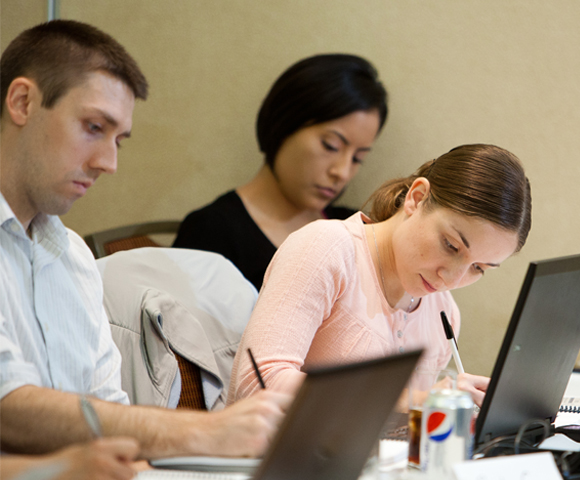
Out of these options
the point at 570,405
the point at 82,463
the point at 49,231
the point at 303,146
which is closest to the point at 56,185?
the point at 49,231

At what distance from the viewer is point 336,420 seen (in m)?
0.71

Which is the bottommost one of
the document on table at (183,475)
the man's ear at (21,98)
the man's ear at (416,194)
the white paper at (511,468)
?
the document on table at (183,475)

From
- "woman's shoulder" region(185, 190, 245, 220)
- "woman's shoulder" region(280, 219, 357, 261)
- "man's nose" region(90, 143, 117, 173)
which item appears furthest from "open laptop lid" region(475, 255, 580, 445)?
"woman's shoulder" region(185, 190, 245, 220)

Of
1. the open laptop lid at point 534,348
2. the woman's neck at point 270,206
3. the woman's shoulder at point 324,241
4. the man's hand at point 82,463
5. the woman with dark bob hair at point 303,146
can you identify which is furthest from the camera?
the woman's neck at point 270,206

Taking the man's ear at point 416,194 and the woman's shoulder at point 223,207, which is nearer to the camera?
the man's ear at point 416,194

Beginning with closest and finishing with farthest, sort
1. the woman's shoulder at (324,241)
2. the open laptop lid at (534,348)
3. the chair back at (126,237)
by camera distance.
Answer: the open laptop lid at (534,348) < the woman's shoulder at (324,241) < the chair back at (126,237)

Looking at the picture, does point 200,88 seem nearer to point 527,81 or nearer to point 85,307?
point 527,81

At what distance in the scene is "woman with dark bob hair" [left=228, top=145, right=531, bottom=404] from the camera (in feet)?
4.01

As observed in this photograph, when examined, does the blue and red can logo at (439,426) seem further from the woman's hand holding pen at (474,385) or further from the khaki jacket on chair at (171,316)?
the khaki jacket on chair at (171,316)

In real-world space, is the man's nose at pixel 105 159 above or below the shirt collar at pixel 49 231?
above

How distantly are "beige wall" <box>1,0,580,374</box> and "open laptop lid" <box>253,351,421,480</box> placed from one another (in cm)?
150

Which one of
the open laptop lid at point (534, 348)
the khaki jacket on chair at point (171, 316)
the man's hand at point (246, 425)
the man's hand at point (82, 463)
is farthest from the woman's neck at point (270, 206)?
the man's hand at point (82, 463)

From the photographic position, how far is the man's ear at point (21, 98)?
116 centimetres

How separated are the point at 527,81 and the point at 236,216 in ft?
3.42
